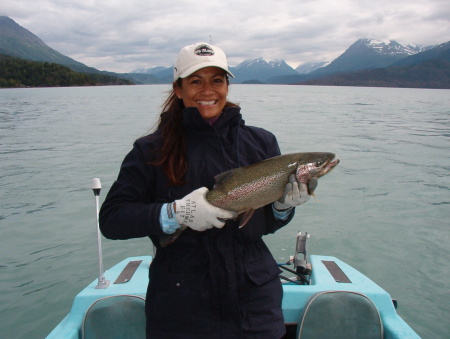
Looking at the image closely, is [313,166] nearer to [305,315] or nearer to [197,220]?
[197,220]

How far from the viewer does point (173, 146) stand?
99.1 inches

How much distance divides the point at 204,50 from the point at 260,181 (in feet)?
3.48

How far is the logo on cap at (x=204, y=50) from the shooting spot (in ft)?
8.66

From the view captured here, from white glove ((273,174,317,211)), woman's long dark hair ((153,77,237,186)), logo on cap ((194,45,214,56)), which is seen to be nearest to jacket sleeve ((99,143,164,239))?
woman's long dark hair ((153,77,237,186))

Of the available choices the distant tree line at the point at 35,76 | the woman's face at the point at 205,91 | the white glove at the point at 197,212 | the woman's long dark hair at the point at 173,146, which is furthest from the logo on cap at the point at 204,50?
the distant tree line at the point at 35,76

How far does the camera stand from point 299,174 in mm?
2941

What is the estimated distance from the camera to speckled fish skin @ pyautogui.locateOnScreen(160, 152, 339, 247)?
2.66 m

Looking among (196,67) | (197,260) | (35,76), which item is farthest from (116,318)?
(35,76)

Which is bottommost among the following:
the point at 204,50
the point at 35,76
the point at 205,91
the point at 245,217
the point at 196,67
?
the point at 245,217

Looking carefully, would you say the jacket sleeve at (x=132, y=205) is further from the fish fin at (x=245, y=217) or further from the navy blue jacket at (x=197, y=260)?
the fish fin at (x=245, y=217)

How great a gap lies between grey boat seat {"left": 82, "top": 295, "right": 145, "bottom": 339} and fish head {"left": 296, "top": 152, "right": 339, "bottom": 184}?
192 centimetres

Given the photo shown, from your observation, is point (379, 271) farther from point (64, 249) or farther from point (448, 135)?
point (448, 135)

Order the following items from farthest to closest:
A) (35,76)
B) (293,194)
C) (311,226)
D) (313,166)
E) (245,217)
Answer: (35,76)
(311,226)
(313,166)
(293,194)
(245,217)

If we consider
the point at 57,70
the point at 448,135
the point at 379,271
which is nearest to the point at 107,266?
the point at 379,271
